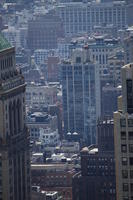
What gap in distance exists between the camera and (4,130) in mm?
85312

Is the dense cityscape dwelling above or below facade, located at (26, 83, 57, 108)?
above

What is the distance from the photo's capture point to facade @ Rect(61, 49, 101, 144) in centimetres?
16450

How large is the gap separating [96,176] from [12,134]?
2628 centimetres

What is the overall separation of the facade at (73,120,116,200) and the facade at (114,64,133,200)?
45922 mm

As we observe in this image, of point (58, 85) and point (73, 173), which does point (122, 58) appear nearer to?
point (58, 85)

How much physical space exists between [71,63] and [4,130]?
81631 mm

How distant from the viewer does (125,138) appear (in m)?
60.8

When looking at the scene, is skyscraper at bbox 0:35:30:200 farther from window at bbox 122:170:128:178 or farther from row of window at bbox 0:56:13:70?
window at bbox 122:170:128:178

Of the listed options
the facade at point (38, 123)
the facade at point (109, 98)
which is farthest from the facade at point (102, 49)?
the facade at point (38, 123)

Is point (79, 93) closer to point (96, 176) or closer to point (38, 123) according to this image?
point (38, 123)

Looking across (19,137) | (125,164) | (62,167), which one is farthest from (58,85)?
(125,164)

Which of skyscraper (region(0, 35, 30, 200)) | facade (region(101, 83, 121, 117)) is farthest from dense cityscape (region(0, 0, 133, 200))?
facade (region(101, 83, 121, 117))

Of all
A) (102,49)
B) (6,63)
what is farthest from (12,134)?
(102,49)

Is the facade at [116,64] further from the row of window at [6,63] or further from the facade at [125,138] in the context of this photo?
the facade at [125,138]
